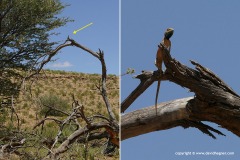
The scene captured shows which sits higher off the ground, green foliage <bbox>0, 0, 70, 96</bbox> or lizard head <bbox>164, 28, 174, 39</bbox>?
green foliage <bbox>0, 0, 70, 96</bbox>

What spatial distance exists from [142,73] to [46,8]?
39.1 feet

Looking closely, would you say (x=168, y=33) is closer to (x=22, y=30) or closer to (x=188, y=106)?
(x=188, y=106)

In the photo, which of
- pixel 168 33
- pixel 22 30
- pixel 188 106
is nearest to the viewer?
pixel 168 33

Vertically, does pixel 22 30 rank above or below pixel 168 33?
above

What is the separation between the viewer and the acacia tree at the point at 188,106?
4.67 m

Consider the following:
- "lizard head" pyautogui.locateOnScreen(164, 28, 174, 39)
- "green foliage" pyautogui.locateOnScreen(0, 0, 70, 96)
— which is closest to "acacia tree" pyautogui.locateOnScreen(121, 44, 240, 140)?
"lizard head" pyautogui.locateOnScreen(164, 28, 174, 39)

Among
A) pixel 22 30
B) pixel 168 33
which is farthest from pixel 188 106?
pixel 22 30

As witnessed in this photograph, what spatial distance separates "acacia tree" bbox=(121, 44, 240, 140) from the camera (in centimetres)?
467

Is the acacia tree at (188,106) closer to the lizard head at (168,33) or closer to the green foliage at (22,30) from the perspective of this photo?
the lizard head at (168,33)

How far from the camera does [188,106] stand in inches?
189

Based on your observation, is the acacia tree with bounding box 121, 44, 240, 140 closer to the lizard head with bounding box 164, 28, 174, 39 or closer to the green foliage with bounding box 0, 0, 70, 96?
the lizard head with bounding box 164, 28, 174, 39

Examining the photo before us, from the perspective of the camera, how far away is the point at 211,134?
509 cm

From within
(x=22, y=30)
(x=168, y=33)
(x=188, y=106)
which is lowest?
(x=188, y=106)

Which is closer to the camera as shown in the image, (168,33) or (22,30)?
(168,33)
